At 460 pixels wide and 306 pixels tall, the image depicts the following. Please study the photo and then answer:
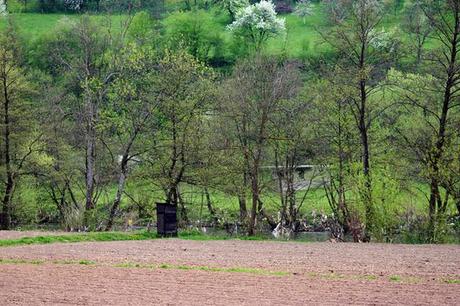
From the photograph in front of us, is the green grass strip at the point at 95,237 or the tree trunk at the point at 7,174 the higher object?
the tree trunk at the point at 7,174

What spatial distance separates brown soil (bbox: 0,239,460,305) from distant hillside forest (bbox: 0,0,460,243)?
31.8 ft

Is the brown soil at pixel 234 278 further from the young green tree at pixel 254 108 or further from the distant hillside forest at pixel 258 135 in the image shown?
the young green tree at pixel 254 108

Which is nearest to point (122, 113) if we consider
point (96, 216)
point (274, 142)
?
point (96, 216)

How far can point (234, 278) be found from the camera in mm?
17047

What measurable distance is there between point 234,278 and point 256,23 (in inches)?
3476

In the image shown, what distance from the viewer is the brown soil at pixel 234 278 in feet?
45.0

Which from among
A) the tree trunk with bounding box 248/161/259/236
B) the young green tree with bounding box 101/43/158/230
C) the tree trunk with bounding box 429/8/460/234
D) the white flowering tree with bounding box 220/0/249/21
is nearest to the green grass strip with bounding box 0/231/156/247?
the young green tree with bounding box 101/43/158/230

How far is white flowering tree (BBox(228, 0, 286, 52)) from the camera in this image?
101 m

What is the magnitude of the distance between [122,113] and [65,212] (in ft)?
23.7

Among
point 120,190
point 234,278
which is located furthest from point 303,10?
point 234,278

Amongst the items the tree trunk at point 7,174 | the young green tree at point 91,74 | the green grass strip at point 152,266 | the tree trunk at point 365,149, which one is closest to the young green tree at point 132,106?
the young green tree at point 91,74

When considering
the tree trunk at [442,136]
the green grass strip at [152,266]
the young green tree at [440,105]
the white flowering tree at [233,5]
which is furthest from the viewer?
the white flowering tree at [233,5]

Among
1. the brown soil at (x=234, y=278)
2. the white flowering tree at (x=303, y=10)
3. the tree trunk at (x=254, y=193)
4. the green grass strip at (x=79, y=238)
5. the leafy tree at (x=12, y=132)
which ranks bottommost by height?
the brown soil at (x=234, y=278)

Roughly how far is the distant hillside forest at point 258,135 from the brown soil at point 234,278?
381 inches
